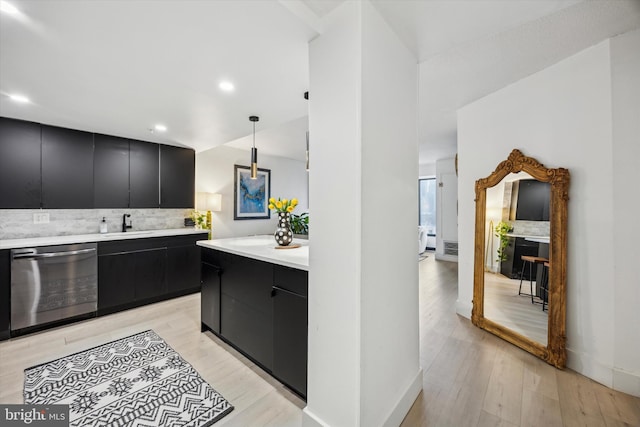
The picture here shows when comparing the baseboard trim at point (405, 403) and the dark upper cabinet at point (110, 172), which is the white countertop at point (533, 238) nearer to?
the baseboard trim at point (405, 403)

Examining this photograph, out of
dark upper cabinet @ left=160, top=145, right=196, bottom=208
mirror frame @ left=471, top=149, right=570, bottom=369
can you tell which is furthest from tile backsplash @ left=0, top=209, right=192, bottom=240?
mirror frame @ left=471, top=149, right=570, bottom=369

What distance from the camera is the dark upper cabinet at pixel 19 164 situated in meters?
2.94

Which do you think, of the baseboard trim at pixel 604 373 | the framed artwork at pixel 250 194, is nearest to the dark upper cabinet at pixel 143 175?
the framed artwork at pixel 250 194

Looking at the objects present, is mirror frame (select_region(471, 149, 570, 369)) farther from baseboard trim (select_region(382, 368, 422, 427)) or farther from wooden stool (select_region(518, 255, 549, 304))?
baseboard trim (select_region(382, 368, 422, 427))

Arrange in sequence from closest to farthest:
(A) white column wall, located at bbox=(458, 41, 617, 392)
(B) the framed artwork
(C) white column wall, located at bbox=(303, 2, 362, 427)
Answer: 1. (C) white column wall, located at bbox=(303, 2, 362, 427)
2. (A) white column wall, located at bbox=(458, 41, 617, 392)
3. (B) the framed artwork

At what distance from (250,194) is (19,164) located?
3.32 metres

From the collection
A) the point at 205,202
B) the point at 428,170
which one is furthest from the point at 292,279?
the point at 428,170

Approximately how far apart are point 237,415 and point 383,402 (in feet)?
3.03

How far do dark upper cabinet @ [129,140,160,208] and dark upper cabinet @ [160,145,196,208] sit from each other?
0.27ft

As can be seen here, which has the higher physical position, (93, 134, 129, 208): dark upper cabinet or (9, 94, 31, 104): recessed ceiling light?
(9, 94, 31, 104): recessed ceiling light

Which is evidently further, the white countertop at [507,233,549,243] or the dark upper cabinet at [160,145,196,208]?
the dark upper cabinet at [160,145,196,208]

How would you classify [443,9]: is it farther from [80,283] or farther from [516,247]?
[80,283]

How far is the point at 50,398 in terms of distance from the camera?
1.83m

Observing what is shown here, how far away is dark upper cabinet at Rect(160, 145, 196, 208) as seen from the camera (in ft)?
13.6
